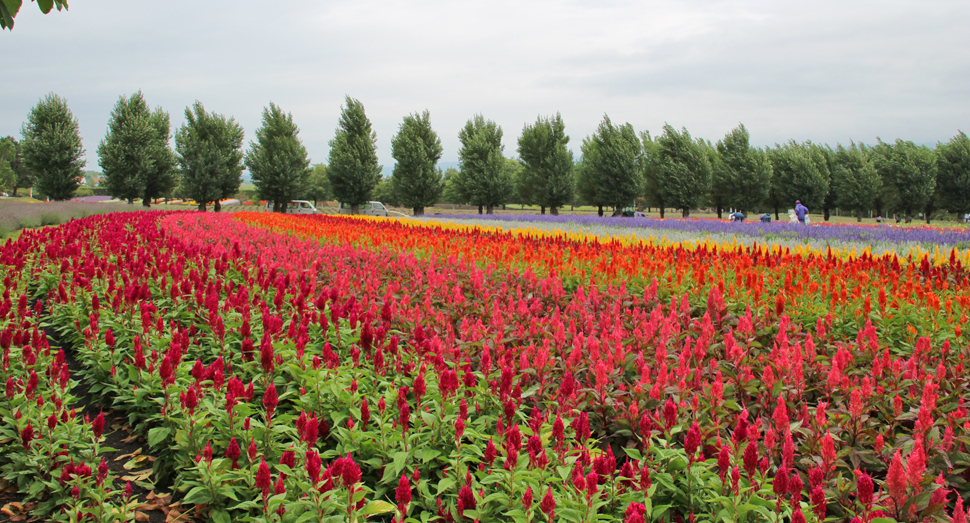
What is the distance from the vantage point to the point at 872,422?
9.13 ft

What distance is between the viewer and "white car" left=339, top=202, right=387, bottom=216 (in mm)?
39219

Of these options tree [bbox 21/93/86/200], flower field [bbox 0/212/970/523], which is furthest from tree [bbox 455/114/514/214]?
flower field [bbox 0/212/970/523]

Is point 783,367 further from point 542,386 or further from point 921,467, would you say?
point 542,386

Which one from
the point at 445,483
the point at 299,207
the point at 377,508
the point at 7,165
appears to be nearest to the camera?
→ the point at 377,508

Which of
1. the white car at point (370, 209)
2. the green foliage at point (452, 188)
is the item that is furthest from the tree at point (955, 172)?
the white car at point (370, 209)

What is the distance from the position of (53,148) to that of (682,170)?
47.5 meters

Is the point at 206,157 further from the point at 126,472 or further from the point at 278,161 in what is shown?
the point at 126,472

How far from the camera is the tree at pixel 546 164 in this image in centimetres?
4331

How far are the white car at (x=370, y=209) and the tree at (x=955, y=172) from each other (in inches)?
1915

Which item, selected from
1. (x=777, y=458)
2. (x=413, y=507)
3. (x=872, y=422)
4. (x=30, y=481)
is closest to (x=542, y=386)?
(x=413, y=507)

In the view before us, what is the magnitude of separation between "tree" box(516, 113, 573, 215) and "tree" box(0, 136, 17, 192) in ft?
277

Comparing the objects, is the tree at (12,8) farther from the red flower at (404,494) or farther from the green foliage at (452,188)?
the green foliage at (452,188)

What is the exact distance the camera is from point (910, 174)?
45.5 m

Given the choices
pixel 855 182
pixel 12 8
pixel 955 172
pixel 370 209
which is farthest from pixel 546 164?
pixel 12 8
